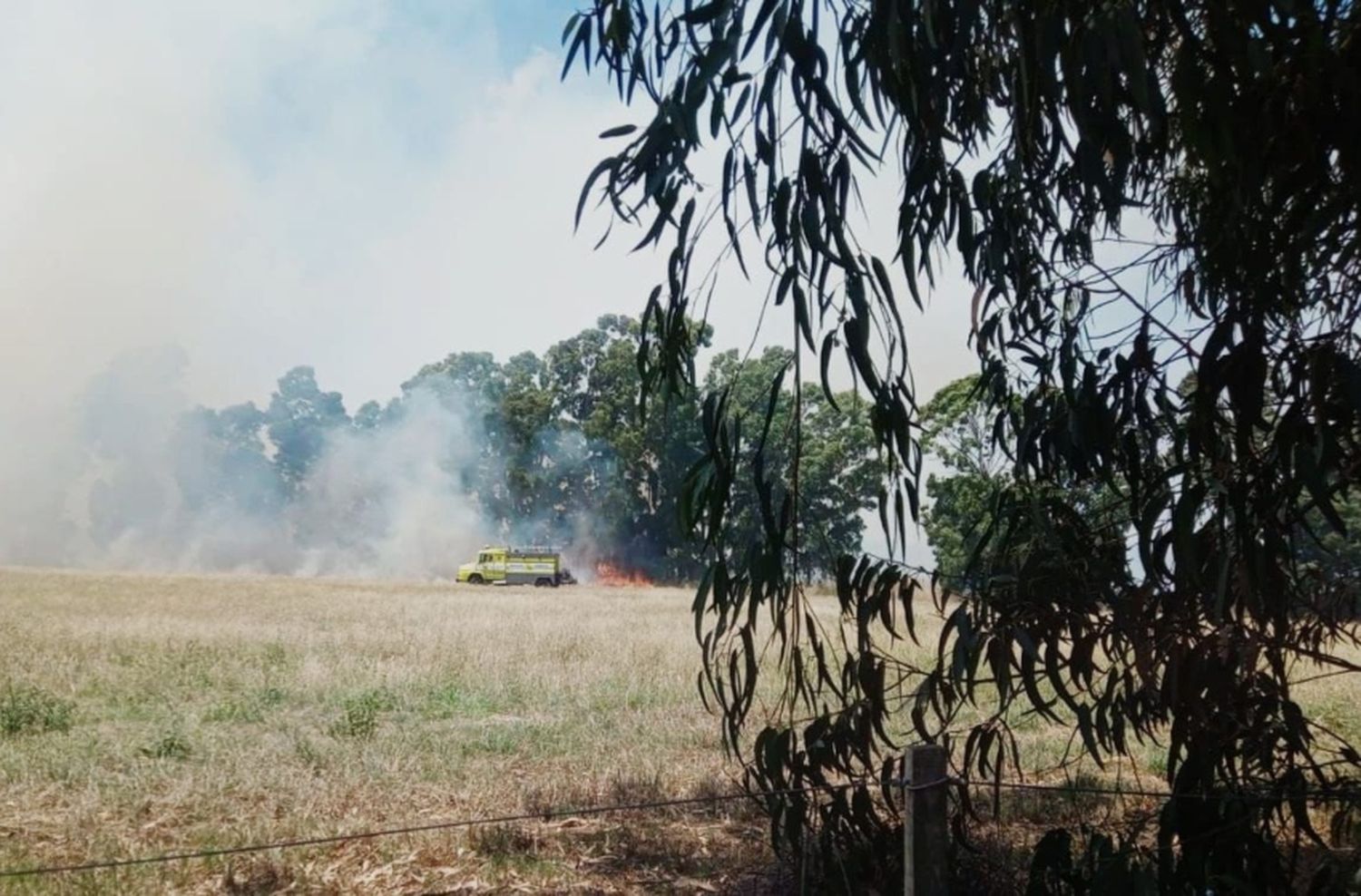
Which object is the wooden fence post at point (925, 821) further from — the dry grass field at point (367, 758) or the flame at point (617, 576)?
the flame at point (617, 576)

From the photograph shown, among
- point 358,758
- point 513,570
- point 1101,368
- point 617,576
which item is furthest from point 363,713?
point 617,576

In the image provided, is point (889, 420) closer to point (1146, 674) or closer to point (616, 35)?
point (1146, 674)

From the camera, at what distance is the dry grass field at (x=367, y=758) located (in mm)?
4605

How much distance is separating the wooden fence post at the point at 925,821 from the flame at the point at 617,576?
39.2 meters

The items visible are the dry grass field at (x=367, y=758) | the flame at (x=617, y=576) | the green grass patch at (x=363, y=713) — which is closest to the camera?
the dry grass field at (x=367, y=758)

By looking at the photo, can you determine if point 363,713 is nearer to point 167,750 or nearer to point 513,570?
point 167,750

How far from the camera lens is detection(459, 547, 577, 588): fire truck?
3669 cm

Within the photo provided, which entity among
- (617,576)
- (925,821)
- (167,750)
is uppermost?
(617,576)

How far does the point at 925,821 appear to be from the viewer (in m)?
2.62

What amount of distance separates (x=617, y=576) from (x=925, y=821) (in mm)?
40215

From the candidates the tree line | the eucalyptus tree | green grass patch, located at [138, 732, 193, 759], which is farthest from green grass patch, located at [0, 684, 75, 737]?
the tree line

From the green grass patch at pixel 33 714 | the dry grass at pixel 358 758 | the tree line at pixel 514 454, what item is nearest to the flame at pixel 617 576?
the tree line at pixel 514 454

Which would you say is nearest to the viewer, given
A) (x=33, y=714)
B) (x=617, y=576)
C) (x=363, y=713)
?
(x=33, y=714)

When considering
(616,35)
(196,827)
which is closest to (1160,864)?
(616,35)
